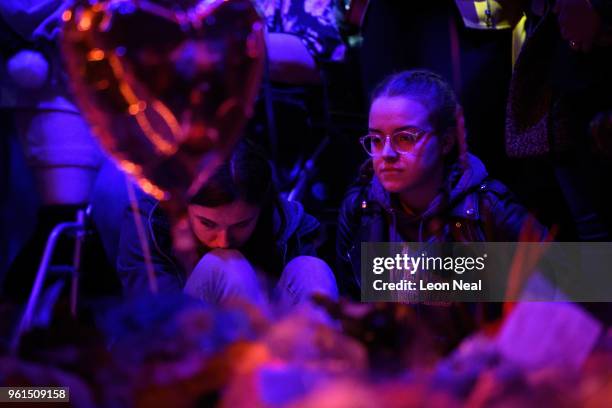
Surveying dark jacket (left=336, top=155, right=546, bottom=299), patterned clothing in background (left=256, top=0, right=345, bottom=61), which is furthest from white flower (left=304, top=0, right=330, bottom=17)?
dark jacket (left=336, top=155, right=546, bottom=299)

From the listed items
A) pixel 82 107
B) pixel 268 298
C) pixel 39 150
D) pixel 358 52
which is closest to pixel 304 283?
pixel 268 298

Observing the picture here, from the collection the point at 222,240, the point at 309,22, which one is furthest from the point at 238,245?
the point at 309,22

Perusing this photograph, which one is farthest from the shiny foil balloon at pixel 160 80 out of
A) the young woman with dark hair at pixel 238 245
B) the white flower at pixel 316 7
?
the white flower at pixel 316 7

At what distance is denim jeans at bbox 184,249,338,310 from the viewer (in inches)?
45.3

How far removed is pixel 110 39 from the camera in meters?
1.07

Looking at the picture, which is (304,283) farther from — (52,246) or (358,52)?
(358,52)

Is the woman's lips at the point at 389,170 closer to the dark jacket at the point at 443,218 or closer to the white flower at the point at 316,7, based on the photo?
the dark jacket at the point at 443,218

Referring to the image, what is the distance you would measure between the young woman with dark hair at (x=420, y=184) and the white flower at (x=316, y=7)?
12.3 inches

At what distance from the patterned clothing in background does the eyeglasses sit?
411 millimetres

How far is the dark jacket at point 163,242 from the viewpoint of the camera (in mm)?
1255

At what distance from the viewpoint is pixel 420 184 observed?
139cm

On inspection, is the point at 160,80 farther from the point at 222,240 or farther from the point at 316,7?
the point at 316,7

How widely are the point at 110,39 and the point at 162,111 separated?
0.50ft

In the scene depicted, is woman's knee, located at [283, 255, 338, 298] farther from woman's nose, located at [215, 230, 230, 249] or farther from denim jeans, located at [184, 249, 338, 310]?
woman's nose, located at [215, 230, 230, 249]
